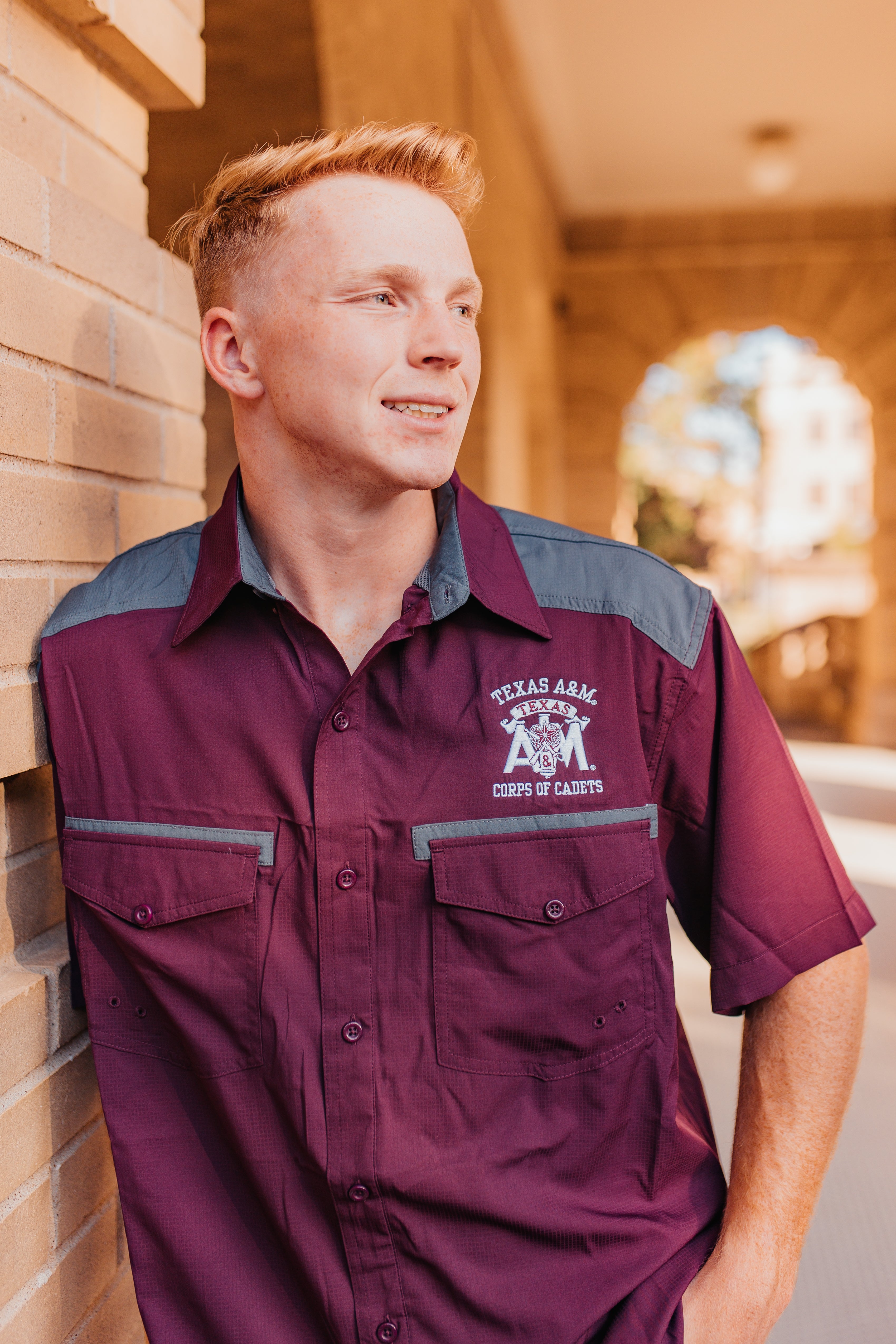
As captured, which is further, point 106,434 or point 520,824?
Answer: point 106,434

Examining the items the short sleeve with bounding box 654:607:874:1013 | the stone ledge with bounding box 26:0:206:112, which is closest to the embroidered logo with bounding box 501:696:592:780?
the short sleeve with bounding box 654:607:874:1013

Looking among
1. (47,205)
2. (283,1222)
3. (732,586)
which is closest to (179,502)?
(47,205)

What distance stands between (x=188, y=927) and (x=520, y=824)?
37 cm

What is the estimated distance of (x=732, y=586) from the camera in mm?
33688

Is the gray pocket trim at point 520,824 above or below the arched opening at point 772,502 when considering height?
below

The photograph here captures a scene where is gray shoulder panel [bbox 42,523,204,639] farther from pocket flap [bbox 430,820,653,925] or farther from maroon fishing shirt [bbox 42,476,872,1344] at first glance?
pocket flap [bbox 430,820,653,925]

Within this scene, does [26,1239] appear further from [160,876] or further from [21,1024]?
[160,876]

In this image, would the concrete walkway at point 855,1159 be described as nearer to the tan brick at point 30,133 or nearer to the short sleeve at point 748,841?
the short sleeve at point 748,841

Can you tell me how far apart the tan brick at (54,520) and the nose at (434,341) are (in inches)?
17.0

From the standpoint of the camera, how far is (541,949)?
1213 millimetres

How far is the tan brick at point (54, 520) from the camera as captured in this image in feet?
3.93

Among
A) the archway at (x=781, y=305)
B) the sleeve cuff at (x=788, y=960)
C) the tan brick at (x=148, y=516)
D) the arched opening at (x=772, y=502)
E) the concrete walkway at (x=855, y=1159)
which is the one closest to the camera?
the sleeve cuff at (x=788, y=960)

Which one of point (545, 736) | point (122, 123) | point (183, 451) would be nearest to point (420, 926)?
point (545, 736)

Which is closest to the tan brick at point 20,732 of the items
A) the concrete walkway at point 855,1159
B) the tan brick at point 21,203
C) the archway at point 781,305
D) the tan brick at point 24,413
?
the tan brick at point 24,413
